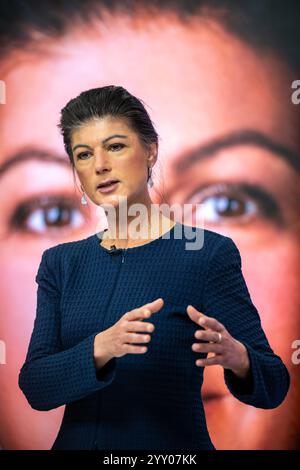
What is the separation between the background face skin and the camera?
6.07ft

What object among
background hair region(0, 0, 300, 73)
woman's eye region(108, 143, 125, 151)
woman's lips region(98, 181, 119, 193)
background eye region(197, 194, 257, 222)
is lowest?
woman's lips region(98, 181, 119, 193)

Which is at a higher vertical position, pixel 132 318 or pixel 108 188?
pixel 108 188

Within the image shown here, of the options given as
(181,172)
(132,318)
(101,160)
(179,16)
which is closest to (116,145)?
(101,160)

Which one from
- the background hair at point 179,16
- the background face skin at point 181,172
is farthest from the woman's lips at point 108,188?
the background hair at point 179,16

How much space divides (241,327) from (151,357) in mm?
165

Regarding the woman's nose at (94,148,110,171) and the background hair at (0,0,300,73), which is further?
the background hair at (0,0,300,73)

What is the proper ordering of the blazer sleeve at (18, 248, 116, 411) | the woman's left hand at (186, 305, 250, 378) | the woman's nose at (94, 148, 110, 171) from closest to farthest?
the woman's left hand at (186, 305, 250, 378)
the blazer sleeve at (18, 248, 116, 411)
the woman's nose at (94, 148, 110, 171)

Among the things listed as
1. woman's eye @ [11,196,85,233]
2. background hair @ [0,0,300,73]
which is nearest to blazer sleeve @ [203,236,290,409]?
woman's eye @ [11,196,85,233]

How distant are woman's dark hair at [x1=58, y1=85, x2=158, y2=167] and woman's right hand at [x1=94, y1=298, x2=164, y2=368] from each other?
428 mm

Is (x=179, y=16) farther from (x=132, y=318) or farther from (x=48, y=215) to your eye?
(x=132, y=318)

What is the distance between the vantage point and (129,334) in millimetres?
997

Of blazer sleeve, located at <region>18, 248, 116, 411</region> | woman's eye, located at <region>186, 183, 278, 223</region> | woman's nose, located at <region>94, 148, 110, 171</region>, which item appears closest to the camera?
blazer sleeve, located at <region>18, 248, 116, 411</region>

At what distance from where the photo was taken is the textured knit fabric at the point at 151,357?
112 cm

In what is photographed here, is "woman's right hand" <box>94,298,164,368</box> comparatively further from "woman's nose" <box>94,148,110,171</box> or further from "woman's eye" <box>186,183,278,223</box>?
"woman's eye" <box>186,183,278,223</box>
